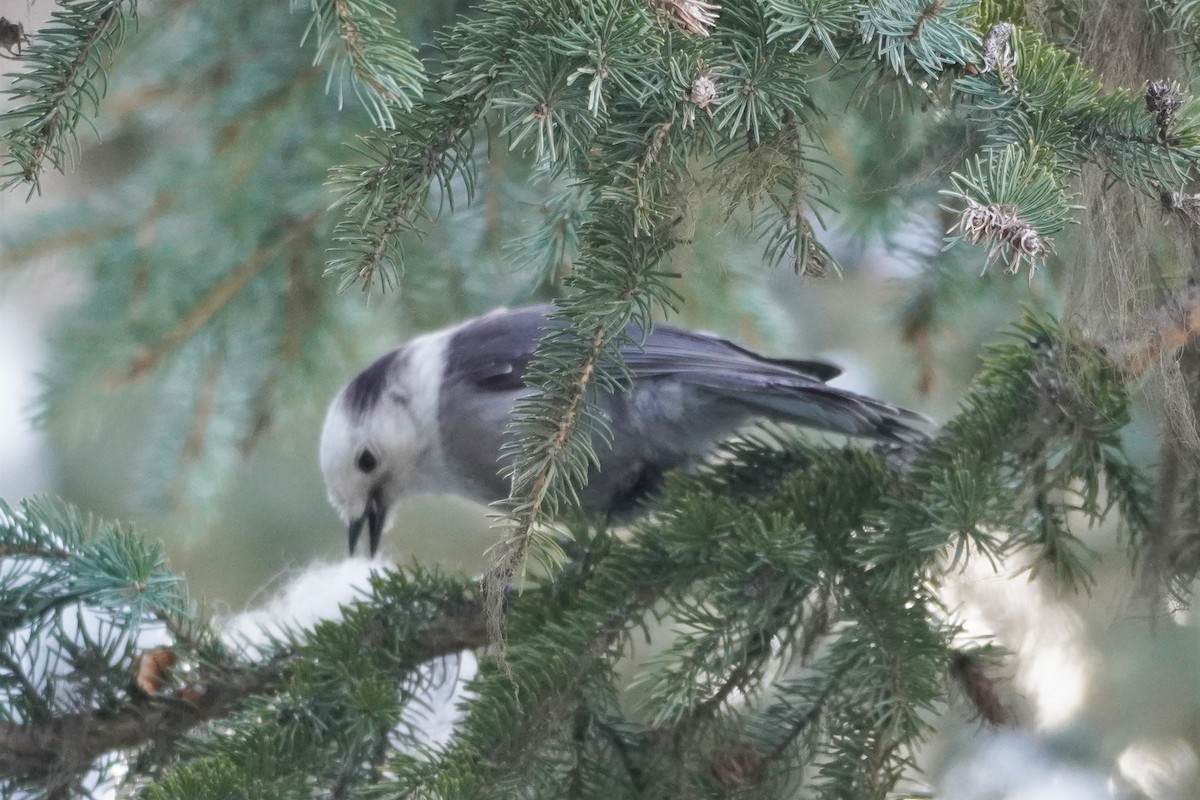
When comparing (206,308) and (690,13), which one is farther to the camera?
(206,308)

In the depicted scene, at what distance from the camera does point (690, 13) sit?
571 millimetres

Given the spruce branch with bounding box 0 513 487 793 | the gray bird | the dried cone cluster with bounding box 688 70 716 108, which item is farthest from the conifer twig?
the dried cone cluster with bounding box 688 70 716 108

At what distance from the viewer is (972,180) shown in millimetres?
539

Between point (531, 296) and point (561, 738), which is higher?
point (531, 296)

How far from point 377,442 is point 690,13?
83 centimetres

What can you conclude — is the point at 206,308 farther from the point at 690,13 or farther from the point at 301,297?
the point at 690,13

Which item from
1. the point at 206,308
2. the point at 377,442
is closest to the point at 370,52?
the point at 377,442

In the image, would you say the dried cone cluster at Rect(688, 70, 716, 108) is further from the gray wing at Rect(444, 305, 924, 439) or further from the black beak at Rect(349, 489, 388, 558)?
the black beak at Rect(349, 489, 388, 558)

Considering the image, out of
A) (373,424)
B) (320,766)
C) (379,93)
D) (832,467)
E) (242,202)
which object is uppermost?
(242,202)

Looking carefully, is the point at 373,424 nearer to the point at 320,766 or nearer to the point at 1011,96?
the point at 320,766

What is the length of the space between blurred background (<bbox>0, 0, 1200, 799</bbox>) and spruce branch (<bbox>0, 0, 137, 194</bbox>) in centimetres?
57

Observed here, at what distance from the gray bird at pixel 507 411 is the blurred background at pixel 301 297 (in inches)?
4.3

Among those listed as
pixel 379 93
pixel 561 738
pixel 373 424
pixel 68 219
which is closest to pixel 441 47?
pixel 379 93

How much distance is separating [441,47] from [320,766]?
0.50 meters
